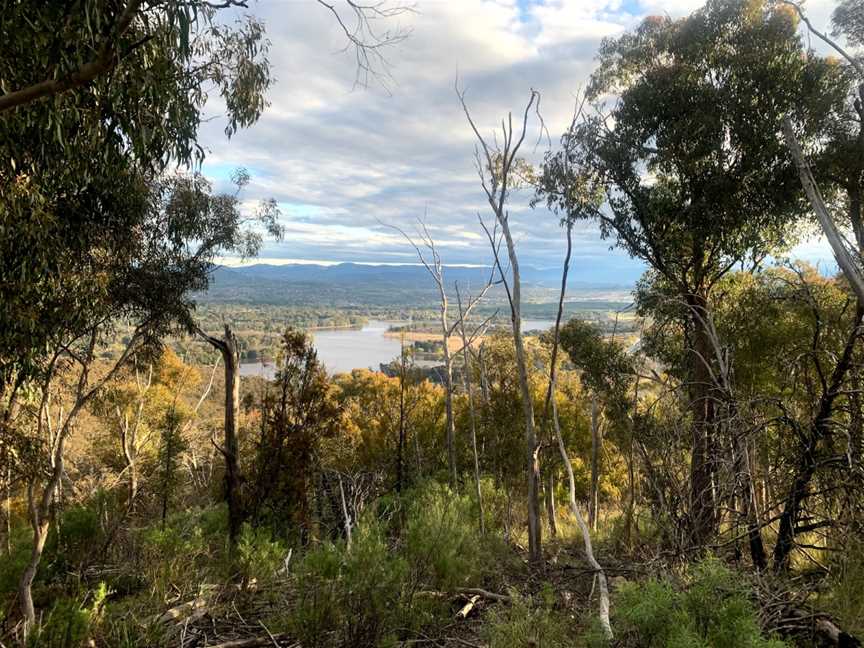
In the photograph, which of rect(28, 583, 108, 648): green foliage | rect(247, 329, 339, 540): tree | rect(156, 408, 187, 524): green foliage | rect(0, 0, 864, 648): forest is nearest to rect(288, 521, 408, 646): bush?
rect(0, 0, 864, 648): forest

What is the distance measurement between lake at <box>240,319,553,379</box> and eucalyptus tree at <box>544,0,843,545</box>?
22.8 metres

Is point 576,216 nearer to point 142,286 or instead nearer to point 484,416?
point 142,286

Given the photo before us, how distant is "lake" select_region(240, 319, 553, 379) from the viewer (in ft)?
113

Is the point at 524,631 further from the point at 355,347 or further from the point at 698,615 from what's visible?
the point at 355,347

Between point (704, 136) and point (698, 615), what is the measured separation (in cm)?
550

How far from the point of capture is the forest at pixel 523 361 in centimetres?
262

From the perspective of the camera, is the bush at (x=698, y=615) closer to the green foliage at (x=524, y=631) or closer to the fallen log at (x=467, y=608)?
the green foliage at (x=524, y=631)

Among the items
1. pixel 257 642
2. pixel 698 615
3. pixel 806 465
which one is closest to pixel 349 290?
pixel 257 642

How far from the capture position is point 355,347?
149 ft

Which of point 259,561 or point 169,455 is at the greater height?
point 259,561

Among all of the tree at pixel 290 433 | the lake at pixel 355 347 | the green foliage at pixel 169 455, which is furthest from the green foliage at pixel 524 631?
the lake at pixel 355 347

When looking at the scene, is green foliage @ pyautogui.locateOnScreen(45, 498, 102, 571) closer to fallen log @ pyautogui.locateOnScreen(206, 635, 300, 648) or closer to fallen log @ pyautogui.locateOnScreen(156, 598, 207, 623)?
fallen log @ pyautogui.locateOnScreen(156, 598, 207, 623)

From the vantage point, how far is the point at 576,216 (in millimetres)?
7176

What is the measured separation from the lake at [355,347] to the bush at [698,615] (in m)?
27.5
